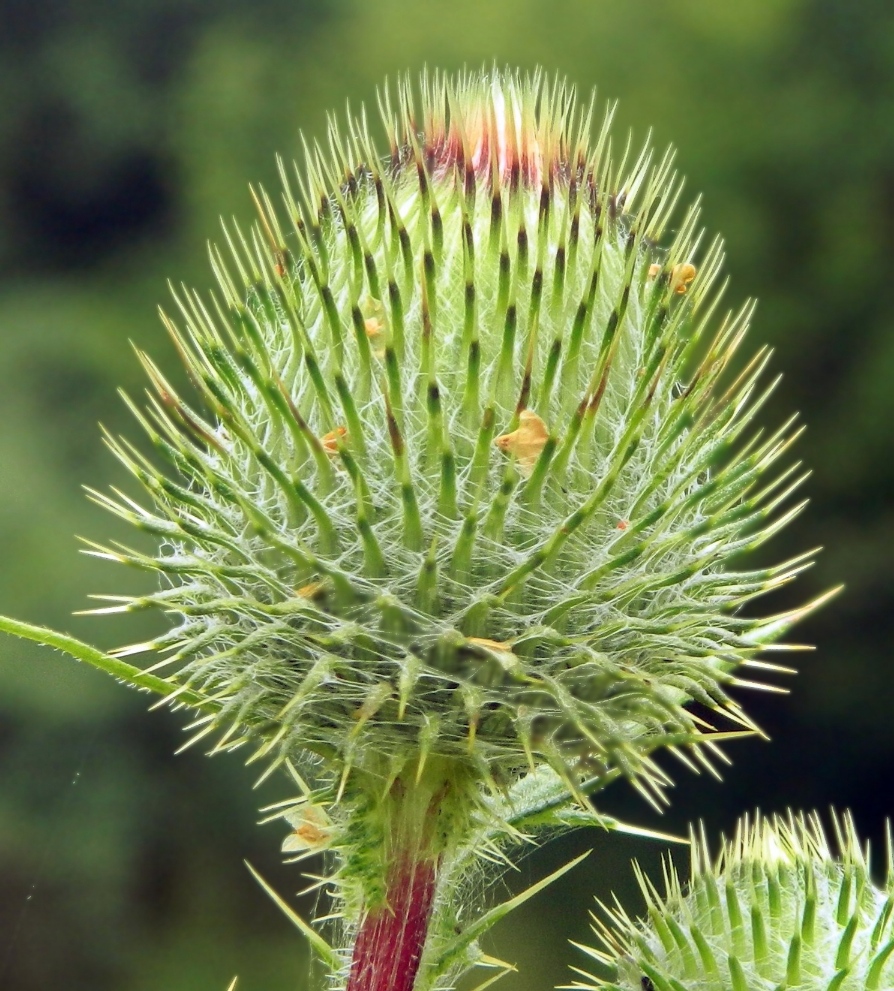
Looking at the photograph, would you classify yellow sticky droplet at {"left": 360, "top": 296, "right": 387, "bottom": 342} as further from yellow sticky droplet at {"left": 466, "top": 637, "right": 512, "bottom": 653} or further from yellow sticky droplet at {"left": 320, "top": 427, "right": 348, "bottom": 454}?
yellow sticky droplet at {"left": 466, "top": 637, "right": 512, "bottom": 653}

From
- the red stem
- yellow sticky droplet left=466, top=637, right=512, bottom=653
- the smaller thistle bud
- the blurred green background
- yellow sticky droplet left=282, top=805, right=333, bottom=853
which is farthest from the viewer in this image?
the blurred green background

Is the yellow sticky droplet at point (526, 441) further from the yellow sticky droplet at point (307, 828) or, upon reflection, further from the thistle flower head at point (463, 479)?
the yellow sticky droplet at point (307, 828)

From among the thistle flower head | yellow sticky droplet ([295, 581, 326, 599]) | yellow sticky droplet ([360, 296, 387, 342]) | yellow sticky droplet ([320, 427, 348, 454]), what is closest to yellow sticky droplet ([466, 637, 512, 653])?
the thistle flower head

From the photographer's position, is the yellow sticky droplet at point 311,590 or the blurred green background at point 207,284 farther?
the blurred green background at point 207,284

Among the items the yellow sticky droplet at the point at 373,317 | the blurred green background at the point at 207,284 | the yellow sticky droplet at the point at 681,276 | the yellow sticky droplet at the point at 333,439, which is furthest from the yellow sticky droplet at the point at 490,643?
the blurred green background at the point at 207,284

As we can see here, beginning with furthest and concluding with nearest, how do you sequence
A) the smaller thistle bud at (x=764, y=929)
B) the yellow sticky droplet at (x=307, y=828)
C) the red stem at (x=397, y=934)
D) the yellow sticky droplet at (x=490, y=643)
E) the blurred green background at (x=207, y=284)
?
the blurred green background at (x=207, y=284)
the yellow sticky droplet at (x=307, y=828)
the smaller thistle bud at (x=764, y=929)
the red stem at (x=397, y=934)
the yellow sticky droplet at (x=490, y=643)
